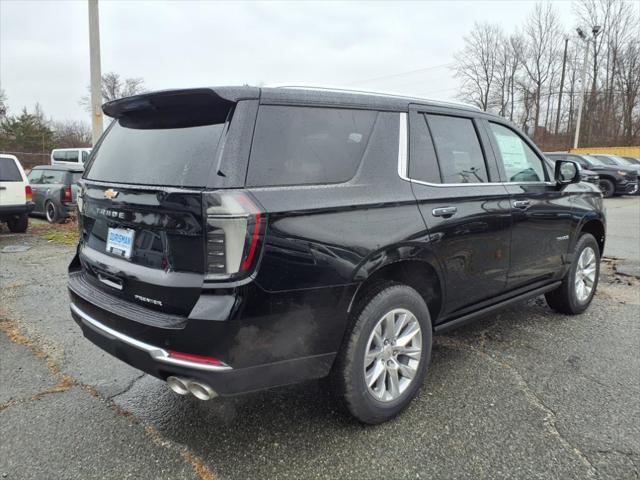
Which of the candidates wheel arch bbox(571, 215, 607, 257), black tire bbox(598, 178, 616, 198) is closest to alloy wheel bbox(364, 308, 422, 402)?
wheel arch bbox(571, 215, 607, 257)

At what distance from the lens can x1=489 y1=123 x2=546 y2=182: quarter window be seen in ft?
11.9

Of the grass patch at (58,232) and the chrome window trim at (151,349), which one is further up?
the chrome window trim at (151,349)

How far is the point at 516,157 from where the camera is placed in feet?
12.4

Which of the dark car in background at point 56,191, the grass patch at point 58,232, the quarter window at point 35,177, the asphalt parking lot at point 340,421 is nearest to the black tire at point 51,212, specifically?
the dark car in background at point 56,191

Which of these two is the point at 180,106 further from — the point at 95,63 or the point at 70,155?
the point at 70,155

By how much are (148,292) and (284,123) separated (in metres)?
1.05

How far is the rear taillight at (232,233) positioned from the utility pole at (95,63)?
844 cm

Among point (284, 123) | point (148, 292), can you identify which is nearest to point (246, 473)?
point (148, 292)

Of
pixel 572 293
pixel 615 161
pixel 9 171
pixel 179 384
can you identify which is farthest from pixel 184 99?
pixel 615 161

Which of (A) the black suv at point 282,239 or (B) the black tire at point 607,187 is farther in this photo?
(B) the black tire at point 607,187

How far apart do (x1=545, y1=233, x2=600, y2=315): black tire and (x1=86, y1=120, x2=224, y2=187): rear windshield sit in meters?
3.53

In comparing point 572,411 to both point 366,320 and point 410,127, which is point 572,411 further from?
point 410,127

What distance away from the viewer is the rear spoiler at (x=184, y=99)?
2.21 metres

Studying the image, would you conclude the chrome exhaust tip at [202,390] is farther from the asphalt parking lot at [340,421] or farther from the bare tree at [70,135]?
the bare tree at [70,135]
